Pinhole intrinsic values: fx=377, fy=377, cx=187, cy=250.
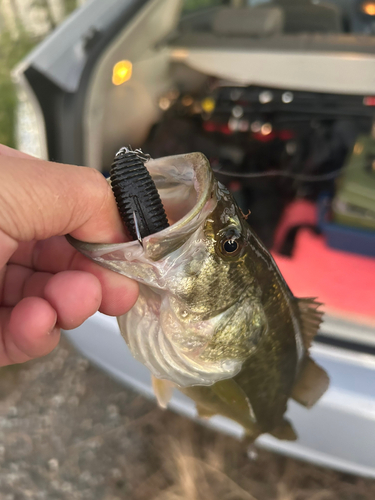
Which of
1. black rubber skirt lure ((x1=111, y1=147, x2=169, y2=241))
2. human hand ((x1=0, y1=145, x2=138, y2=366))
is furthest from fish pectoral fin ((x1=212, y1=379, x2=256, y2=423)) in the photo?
black rubber skirt lure ((x1=111, y1=147, x2=169, y2=241))

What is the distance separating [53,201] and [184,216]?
8.4 inches

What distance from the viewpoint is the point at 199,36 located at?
2256mm

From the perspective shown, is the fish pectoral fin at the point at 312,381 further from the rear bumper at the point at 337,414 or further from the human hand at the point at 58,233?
the human hand at the point at 58,233

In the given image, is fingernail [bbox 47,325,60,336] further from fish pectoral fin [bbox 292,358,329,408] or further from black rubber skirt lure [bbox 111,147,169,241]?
fish pectoral fin [bbox 292,358,329,408]

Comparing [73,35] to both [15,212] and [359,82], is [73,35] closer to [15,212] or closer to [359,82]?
[15,212]

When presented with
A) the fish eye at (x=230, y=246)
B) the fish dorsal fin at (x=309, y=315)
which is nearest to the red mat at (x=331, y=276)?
the fish dorsal fin at (x=309, y=315)

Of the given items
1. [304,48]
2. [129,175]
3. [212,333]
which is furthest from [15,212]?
[304,48]

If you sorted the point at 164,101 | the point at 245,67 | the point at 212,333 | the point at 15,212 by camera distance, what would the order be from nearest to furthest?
the point at 15,212 < the point at 212,333 < the point at 245,67 < the point at 164,101

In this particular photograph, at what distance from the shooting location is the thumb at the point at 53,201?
0.57m

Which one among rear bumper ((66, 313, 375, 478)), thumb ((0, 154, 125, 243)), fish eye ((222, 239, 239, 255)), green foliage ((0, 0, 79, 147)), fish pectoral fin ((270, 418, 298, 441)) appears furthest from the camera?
green foliage ((0, 0, 79, 147))

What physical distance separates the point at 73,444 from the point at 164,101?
2.07 metres

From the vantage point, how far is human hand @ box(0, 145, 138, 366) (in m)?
0.58

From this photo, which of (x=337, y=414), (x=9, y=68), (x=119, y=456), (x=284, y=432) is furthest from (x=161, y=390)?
(x=9, y=68)

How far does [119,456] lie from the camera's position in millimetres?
1887
